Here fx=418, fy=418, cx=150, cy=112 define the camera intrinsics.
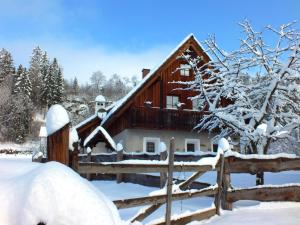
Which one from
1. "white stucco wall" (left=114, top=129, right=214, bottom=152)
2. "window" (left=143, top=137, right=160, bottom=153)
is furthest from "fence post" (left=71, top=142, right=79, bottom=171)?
"window" (left=143, top=137, right=160, bottom=153)

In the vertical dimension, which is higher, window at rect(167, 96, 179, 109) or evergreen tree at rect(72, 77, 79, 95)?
evergreen tree at rect(72, 77, 79, 95)

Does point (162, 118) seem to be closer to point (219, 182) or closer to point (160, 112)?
point (160, 112)

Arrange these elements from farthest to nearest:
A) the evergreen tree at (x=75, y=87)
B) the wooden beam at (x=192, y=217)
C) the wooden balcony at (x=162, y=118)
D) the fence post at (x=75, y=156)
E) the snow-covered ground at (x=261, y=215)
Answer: the evergreen tree at (x=75, y=87)
the wooden balcony at (x=162, y=118)
the snow-covered ground at (x=261, y=215)
the wooden beam at (x=192, y=217)
the fence post at (x=75, y=156)

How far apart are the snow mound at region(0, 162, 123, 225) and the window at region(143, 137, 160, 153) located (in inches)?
903

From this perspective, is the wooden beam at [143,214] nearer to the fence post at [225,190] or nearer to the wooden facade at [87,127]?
the fence post at [225,190]

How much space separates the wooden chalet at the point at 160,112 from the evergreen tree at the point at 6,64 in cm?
6243

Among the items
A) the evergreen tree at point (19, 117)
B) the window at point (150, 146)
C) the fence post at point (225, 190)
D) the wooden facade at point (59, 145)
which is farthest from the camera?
the evergreen tree at point (19, 117)

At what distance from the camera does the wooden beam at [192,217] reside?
6.57 meters

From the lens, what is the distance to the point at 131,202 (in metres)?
5.45

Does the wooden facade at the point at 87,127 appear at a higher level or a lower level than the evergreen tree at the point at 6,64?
lower

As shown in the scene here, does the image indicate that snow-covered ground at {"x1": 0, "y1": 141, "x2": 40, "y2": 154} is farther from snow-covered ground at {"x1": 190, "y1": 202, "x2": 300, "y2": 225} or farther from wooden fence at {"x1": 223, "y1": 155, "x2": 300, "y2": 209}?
snow-covered ground at {"x1": 190, "y1": 202, "x2": 300, "y2": 225}

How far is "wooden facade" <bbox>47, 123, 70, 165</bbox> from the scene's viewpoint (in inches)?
155

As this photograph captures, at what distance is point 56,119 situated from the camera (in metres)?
3.80

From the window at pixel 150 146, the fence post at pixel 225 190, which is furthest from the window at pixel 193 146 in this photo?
the fence post at pixel 225 190
